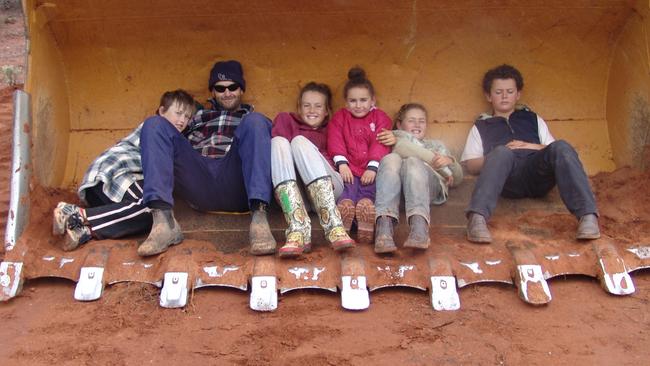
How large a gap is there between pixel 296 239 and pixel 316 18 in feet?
5.35

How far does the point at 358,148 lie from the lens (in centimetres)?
399

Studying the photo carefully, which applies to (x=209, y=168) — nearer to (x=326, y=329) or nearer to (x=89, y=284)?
(x=89, y=284)

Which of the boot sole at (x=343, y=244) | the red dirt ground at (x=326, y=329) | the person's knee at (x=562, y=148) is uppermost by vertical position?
the person's knee at (x=562, y=148)

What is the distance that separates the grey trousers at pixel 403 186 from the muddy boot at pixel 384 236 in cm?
3

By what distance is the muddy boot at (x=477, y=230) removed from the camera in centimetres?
351

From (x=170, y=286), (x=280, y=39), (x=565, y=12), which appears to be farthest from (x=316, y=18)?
(x=170, y=286)

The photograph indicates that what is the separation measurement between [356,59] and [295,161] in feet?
3.92

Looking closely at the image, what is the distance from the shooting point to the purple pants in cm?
374

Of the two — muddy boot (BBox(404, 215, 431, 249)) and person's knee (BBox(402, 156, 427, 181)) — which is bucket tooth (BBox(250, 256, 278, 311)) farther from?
person's knee (BBox(402, 156, 427, 181))

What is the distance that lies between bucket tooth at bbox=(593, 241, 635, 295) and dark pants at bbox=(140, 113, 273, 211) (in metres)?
1.62

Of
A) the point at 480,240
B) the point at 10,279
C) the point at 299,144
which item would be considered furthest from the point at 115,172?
the point at 480,240

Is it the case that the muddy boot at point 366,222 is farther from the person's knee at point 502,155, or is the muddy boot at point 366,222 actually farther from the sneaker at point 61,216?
the sneaker at point 61,216

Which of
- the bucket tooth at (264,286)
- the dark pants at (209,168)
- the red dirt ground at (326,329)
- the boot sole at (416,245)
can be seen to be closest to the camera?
the red dirt ground at (326,329)

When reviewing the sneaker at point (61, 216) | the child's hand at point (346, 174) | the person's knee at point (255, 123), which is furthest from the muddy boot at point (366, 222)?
the sneaker at point (61, 216)
